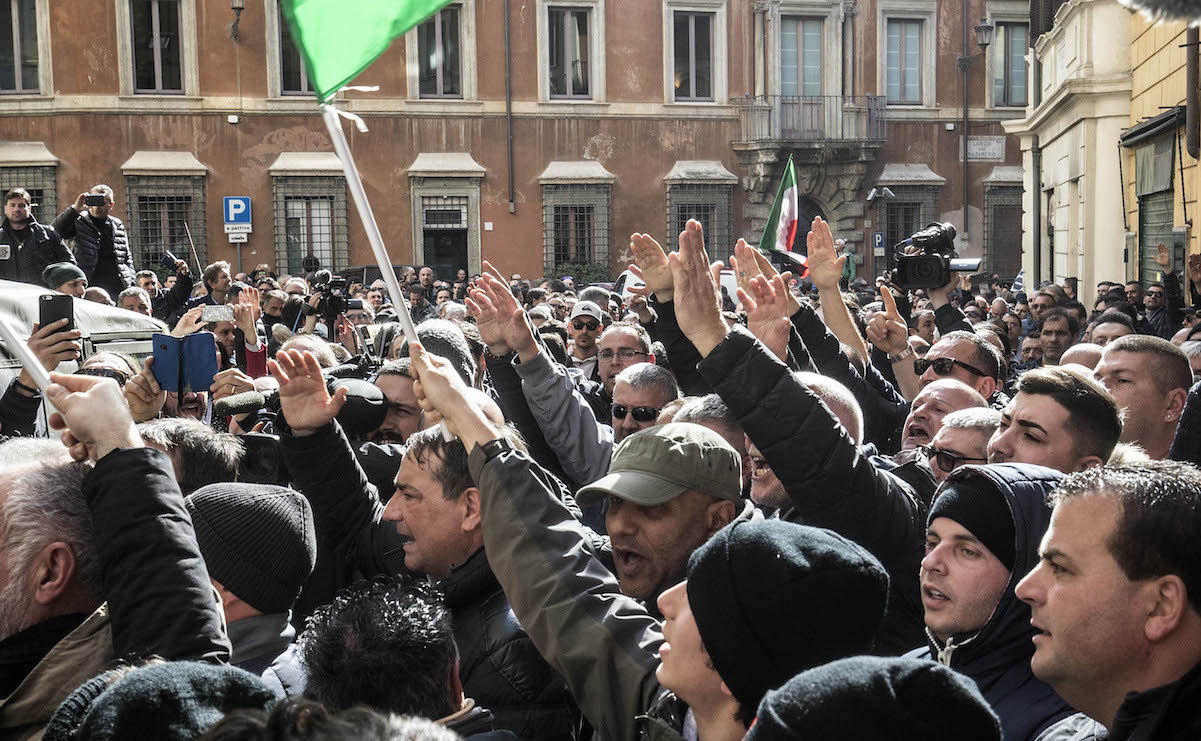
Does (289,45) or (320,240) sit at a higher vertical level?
Result: (289,45)

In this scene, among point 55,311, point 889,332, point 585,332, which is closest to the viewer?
point 55,311

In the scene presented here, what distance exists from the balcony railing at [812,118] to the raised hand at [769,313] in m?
25.4

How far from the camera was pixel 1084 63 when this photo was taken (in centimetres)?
1681

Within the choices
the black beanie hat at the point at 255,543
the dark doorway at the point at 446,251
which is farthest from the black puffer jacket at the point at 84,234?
the dark doorway at the point at 446,251

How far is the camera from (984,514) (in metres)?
2.86

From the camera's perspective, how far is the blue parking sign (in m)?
25.5

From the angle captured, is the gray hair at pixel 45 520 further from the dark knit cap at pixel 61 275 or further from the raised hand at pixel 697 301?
the dark knit cap at pixel 61 275

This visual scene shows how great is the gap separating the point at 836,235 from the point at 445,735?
29570mm

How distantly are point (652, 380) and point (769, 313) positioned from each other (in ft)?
3.88

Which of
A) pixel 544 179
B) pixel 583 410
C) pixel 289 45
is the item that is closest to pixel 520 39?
pixel 544 179

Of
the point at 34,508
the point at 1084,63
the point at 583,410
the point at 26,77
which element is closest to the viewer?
the point at 34,508

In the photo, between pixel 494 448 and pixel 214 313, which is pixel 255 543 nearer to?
pixel 494 448

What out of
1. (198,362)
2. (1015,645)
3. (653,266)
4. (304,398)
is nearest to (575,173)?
(653,266)

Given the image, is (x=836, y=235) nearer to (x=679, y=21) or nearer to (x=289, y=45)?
(x=679, y=21)
